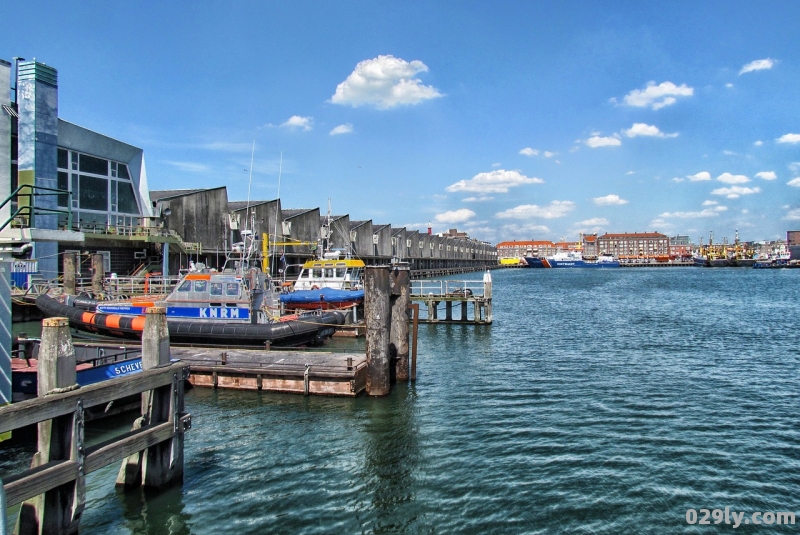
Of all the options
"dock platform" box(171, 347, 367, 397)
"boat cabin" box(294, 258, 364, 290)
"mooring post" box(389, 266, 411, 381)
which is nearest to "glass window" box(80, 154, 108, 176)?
"boat cabin" box(294, 258, 364, 290)

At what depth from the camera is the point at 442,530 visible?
29.0 feet

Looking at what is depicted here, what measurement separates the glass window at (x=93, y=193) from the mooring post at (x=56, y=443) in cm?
3395

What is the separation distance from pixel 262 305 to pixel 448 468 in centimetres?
1420

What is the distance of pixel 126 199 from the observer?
4050 cm

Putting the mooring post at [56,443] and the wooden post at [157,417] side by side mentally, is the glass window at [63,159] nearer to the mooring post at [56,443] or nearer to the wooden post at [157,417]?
the wooden post at [157,417]

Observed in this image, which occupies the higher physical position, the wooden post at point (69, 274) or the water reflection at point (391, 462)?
the wooden post at point (69, 274)

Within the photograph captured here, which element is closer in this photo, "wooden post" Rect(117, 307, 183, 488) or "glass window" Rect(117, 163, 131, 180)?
"wooden post" Rect(117, 307, 183, 488)

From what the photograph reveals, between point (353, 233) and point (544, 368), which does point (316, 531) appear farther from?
point (353, 233)

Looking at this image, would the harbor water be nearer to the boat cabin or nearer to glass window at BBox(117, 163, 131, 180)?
the boat cabin

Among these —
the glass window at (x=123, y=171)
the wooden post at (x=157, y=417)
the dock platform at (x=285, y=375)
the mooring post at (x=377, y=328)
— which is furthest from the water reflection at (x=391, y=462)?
the glass window at (x=123, y=171)

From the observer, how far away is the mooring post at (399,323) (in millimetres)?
17688

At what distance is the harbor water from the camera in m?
9.17

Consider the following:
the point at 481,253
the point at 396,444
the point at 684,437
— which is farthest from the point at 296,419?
the point at 481,253

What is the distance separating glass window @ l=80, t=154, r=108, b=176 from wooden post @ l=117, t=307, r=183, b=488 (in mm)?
33109
